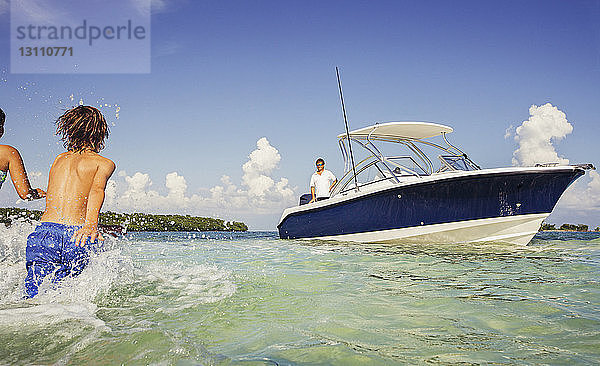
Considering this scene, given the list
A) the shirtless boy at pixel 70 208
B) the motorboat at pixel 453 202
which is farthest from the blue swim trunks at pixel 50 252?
the motorboat at pixel 453 202

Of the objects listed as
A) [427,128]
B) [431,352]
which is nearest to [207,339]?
[431,352]

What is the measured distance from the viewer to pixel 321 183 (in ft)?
35.6

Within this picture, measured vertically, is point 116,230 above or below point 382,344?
above

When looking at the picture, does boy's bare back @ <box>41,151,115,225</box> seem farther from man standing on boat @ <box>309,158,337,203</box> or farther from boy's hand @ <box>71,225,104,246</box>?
man standing on boat @ <box>309,158,337,203</box>

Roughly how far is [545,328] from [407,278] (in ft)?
6.21

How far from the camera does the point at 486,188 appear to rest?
7641mm

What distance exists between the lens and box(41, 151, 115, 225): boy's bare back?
9.44ft

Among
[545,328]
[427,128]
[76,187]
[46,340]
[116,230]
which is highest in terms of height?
[427,128]

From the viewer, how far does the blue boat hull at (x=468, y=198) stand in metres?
7.59

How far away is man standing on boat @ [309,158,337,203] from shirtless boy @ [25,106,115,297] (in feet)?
26.6

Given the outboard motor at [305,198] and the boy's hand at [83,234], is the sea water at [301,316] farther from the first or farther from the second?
the outboard motor at [305,198]

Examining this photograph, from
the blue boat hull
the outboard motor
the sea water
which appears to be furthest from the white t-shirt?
the sea water

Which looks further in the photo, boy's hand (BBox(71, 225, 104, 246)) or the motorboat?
the motorboat

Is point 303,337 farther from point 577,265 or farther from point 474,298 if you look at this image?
point 577,265
